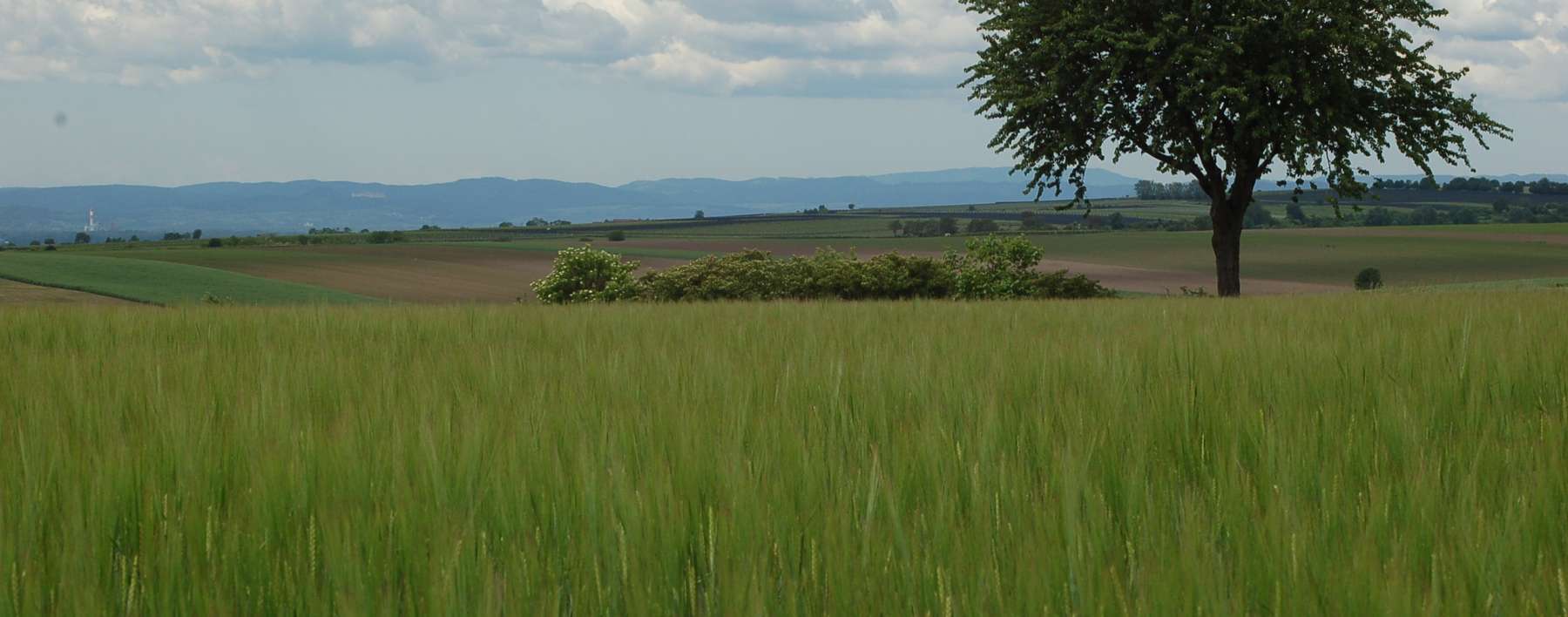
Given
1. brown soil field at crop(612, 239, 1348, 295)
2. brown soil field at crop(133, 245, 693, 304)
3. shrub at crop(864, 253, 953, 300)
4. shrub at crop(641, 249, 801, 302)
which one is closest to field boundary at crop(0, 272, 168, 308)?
brown soil field at crop(133, 245, 693, 304)

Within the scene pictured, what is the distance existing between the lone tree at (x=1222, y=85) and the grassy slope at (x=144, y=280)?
28822 mm

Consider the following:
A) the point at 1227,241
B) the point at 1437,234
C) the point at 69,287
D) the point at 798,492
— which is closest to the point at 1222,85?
the point at 1227,241

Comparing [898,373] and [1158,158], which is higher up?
[1158,158]

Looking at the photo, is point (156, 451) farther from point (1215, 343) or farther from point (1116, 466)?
point (1215, 343)

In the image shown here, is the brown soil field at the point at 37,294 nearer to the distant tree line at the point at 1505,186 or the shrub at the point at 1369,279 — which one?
the shrub at the point at 1369,279

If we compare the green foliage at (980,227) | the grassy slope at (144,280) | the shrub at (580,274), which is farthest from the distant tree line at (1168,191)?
the shrub at (580,274)

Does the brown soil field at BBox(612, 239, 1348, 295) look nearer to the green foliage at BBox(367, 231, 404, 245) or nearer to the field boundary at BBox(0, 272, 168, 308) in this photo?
the field boundary at BBox(0, 272, 168, 308)

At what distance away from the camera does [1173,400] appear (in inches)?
146

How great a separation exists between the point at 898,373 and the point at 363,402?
2065 mm

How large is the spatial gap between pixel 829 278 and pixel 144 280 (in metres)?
39.0

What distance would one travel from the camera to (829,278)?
3316 centimetres

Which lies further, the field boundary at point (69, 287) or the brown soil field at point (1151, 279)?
the brown soil field at point (1151, 279)

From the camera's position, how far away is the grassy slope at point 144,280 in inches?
1927

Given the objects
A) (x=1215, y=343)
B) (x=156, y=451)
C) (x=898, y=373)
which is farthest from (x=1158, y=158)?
(x=156, y=451)
